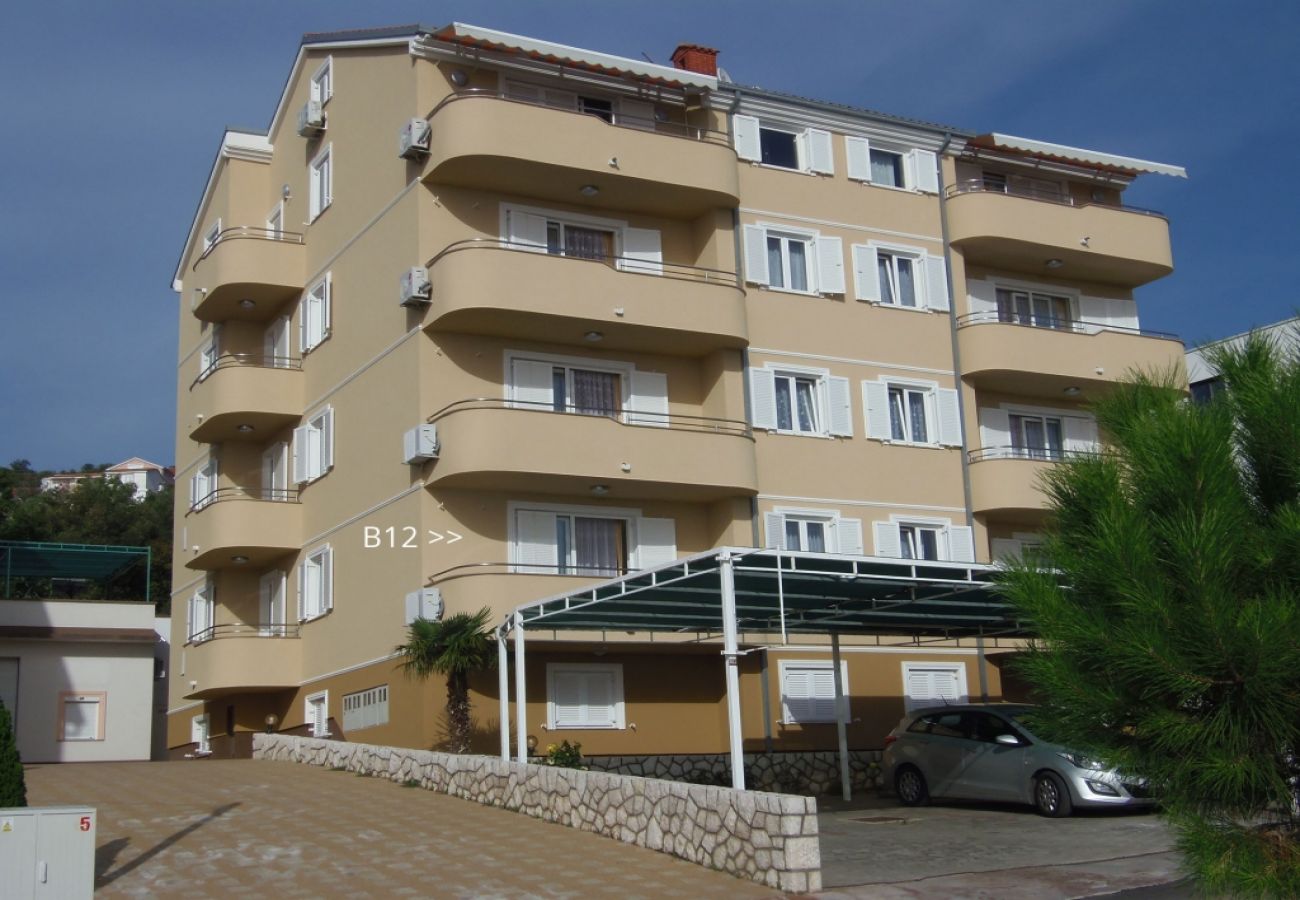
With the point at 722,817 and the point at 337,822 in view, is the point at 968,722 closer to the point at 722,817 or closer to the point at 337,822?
the point at 722,817

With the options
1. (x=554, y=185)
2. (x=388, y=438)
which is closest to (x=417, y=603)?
(x=388, y=438)

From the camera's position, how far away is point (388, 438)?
30.5 m

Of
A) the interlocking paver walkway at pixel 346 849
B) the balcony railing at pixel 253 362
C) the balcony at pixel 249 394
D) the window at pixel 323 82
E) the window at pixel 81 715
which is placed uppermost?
the window at pixel 323 82

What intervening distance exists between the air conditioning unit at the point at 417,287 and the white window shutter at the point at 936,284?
38.8ft

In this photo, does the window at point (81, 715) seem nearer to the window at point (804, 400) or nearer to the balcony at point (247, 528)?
the balcony at point (247, 528)

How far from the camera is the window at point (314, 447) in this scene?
111ft

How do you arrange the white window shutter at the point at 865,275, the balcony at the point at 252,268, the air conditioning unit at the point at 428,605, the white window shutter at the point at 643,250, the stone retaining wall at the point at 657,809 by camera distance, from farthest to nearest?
1. the balcony at the point at 252,268
2. the white window shutter at the point at 865,275
3. the white window shutter at the point at 643,250
4. the air conditioning unit at the point at 428,605
5. the stone retaining wall at the point at 657,809

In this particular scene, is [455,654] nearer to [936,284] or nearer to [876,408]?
[876,408]

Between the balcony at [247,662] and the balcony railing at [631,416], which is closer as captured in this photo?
the balcony railing at [631,416]

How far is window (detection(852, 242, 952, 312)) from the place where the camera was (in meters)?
33.8

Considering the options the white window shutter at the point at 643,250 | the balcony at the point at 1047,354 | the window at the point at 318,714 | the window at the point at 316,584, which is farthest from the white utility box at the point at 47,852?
the balcony at the point at 1047,354

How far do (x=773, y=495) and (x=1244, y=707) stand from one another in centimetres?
2328

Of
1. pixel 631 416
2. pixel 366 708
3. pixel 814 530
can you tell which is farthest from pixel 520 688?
pixel 814 530

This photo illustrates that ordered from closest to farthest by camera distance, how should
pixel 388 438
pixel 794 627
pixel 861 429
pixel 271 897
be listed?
pixel 271 897 → pixel 794 627 → pixel 388 438 → pixel 861 429
